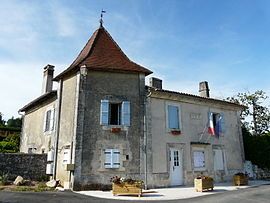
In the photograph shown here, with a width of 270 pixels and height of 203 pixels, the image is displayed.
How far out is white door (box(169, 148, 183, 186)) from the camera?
547 inches

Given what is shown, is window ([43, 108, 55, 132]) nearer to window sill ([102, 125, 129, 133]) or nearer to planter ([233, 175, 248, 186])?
window sill ([102, 125, 129, 133])

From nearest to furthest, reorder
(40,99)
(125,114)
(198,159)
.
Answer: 1. (125,114)
2. (198,159)
3. (40,99)

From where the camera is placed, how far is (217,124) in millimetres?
16594

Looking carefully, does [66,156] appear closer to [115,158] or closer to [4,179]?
[115,158]

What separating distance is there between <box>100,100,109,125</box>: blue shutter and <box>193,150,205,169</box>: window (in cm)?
548

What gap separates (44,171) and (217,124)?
34.0ft

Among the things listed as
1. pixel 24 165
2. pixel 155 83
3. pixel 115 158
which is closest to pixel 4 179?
pixel 24 165

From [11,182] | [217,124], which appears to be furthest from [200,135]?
[11,182]

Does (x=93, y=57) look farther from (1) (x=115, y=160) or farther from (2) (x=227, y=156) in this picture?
(2) (x=227, y=156)

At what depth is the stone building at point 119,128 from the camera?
12.5 meters

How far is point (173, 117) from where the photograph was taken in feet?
48.5

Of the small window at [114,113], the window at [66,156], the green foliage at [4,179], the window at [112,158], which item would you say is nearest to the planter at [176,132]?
the small window at [114,113]

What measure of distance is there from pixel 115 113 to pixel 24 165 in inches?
210

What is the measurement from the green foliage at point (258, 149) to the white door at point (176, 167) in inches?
270
